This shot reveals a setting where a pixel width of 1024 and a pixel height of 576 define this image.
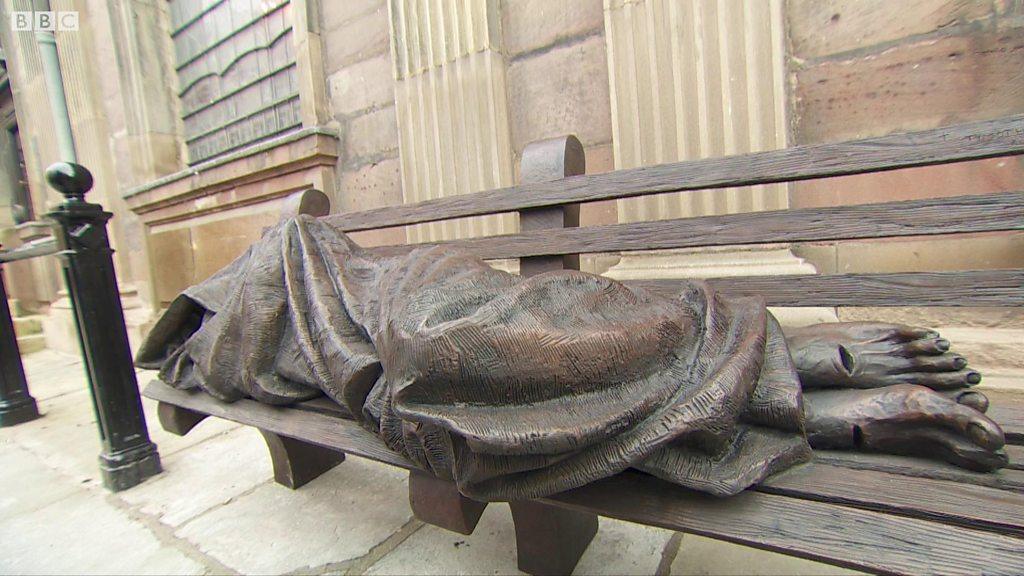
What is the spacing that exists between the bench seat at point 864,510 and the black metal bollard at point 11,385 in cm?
366

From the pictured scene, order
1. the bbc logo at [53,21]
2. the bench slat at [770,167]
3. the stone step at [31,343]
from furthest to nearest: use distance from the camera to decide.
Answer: the stone step at [31,343], the bbc logo at [53,21], the bench slat at [770,167]

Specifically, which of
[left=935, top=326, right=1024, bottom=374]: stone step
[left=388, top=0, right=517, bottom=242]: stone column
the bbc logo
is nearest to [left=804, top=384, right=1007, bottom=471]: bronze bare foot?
[left=935, top=326, right=1024, bottom=374]: stone step

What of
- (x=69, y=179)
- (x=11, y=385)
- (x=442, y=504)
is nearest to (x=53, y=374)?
(x=11, y=385)

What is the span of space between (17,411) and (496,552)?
130 inches

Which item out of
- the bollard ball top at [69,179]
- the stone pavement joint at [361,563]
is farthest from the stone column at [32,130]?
the stone pavement joint at [361,563]

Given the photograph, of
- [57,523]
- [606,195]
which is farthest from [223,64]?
[606,195]

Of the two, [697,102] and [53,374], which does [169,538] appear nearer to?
[697,102]

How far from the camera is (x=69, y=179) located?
1.81 metres

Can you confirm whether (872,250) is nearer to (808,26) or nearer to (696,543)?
(808,26)

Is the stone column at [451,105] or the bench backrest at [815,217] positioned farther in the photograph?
the stone column at [451,105]

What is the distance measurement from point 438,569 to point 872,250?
1.70 meters

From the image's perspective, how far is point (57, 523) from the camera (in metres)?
1.63

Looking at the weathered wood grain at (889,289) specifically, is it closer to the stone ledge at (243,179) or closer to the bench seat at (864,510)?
the bench seat at (864,510)

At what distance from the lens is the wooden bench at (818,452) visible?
1.89 feet
